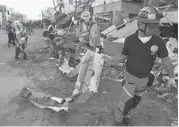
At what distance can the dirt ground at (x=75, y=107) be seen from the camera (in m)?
2.80

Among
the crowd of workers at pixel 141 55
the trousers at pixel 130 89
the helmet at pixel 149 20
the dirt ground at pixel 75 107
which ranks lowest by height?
the dirt ground at pixel 75 107

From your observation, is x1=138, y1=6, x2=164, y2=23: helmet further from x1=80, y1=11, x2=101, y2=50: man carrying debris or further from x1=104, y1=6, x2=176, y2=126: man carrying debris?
x1=80, y1=11, x2=101, y2=50: man carrying debris

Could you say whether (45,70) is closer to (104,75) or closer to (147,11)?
(104,75)

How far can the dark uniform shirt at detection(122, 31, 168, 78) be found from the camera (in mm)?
2062

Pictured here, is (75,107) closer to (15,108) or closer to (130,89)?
(15,108)

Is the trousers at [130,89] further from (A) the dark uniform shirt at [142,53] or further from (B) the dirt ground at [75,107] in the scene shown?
(B) the dirt ground at [75,107]

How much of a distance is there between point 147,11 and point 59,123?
2.40 meters

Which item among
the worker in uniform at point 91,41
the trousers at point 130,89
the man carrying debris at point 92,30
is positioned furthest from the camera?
the man carrying debris at point 92,30

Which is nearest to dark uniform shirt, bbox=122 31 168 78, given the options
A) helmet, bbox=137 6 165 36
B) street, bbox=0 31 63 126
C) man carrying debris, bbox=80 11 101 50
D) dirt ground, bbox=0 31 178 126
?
helmet, bbox=137 6 165 36

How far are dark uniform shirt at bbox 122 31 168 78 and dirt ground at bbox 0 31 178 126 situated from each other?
120cm

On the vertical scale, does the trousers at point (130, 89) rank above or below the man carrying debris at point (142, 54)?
below

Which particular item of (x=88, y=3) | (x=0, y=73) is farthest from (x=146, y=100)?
(x=88, y=3)

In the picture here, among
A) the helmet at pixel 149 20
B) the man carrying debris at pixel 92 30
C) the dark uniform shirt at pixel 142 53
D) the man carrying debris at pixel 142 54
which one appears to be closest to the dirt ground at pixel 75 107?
the man carrying debris at pixel 142 54

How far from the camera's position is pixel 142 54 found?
210 centimetres
